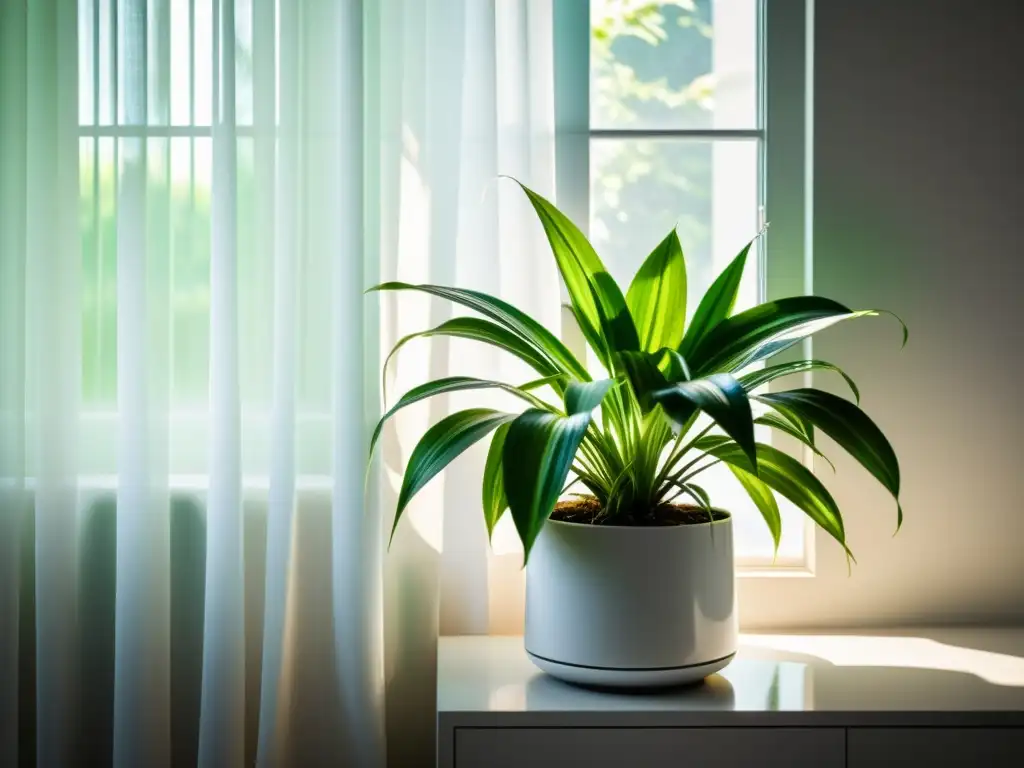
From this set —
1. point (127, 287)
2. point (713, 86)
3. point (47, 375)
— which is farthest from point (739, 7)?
point (47, 375)

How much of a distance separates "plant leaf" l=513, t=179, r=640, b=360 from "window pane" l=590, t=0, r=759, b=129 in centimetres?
46

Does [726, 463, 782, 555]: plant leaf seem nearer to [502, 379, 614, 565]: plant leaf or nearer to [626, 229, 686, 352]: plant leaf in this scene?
[626, 229, 686, 352]: plant leaf

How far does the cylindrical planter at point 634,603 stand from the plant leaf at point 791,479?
10 cm

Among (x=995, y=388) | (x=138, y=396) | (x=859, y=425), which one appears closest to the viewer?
(x=859, y=425)

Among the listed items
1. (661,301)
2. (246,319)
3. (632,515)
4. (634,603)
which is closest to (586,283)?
(661,301)

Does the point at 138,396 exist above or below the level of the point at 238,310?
below

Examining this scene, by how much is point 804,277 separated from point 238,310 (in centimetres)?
92

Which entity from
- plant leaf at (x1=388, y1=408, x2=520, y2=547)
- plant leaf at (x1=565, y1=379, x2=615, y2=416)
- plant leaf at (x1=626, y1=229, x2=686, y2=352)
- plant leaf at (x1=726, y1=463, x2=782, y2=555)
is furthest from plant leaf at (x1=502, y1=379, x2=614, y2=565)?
plant leaf at (x1=726, y1=463, x2=782, y2=555)

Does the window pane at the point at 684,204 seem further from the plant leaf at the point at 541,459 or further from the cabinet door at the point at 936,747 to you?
the plant leaf at the point at 541,459

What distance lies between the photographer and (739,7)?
167 cm

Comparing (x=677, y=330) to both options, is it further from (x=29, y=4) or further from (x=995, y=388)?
(x=29, y=4)

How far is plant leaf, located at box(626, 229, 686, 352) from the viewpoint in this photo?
1.31 metres

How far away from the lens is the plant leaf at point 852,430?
1.13m

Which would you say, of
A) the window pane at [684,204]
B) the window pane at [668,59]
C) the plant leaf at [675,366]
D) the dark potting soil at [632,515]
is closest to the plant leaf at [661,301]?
the plant leaf at [675,366]
